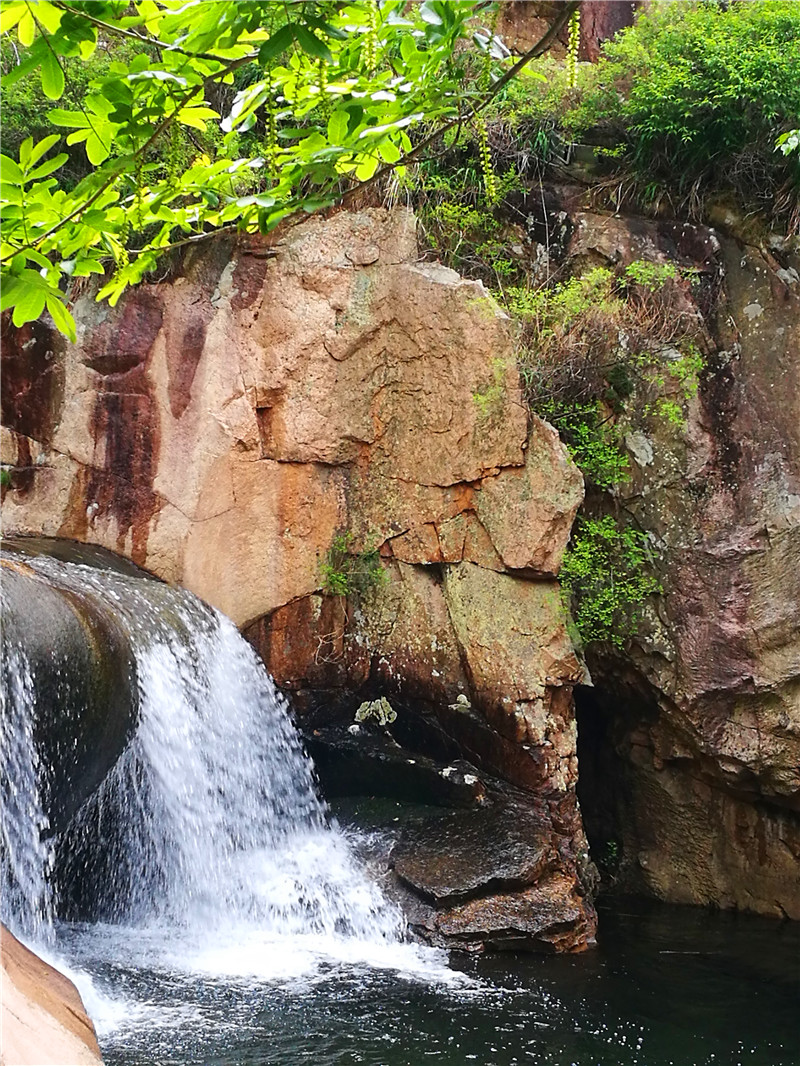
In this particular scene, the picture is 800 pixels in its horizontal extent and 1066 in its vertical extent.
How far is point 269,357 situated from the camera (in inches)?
280

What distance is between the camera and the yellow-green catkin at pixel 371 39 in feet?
6.86

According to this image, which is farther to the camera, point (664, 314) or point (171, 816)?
point (664, 314)

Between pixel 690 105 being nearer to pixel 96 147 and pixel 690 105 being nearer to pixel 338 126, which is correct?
pixel 338 126

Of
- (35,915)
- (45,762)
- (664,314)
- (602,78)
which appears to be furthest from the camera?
(602,78)

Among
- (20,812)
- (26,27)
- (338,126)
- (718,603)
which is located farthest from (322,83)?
(718,603)

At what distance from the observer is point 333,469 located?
23.7ft

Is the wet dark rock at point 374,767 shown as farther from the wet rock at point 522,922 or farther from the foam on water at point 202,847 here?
the wet rock at point 522,922

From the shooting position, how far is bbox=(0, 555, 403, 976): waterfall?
5.50 metres

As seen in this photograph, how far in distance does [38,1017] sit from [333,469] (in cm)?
481

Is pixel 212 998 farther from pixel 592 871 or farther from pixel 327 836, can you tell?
pixel 592 871

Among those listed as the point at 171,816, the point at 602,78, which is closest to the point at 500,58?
the point at 171,816

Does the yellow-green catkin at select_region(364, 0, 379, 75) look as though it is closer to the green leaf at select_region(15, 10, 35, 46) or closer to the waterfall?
the green leaf at select_region(15, 10, 35, 46)

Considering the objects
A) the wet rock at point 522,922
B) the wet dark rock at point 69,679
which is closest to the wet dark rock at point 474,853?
the wet rock at point 522,922

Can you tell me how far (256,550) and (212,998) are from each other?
319cm
